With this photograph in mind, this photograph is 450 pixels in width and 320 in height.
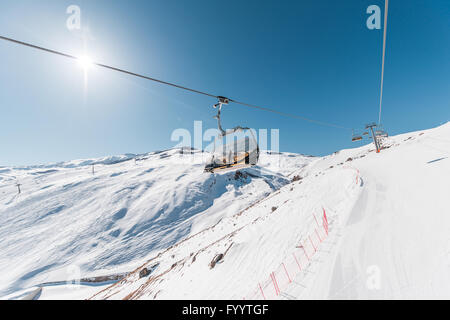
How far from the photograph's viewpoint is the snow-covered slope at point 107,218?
26141 millimetres

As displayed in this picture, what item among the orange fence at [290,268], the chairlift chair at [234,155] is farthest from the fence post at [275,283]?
the chairlift chair at [234,155]

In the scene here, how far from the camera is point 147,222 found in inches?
1361

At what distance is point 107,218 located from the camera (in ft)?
115

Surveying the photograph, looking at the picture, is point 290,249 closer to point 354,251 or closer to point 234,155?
point 354,251

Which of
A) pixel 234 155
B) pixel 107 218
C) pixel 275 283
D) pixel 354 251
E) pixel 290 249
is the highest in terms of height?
pixel 234 155

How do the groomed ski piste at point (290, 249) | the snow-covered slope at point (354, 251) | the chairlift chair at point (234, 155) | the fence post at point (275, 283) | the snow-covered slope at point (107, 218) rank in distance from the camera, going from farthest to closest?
the snow-covered slope at point (107, 218), the chairlift chair at point (234, 155), the fence post at point (275, 283), the groomed ski piste at point (290, 249), the snow-covered slope at point (354, 251)

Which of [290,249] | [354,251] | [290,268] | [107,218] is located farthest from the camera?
[107,218]

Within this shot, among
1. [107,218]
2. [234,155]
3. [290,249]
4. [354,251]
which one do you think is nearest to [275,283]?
[290,249]

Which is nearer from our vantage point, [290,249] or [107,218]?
[290,249]

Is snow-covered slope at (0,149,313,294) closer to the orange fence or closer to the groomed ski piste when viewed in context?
the groomed ski piste

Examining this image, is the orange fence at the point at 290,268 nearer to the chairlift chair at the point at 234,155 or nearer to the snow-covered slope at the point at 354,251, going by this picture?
the snow-covered slope at the point at 354,251

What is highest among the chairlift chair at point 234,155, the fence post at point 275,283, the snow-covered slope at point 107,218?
the chairlift chair at point 234,155
